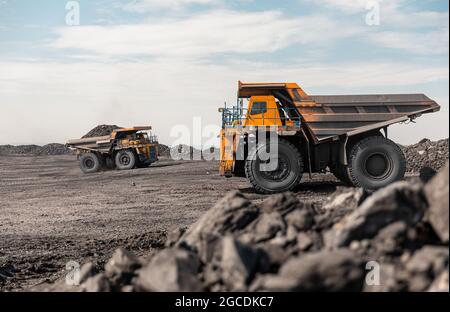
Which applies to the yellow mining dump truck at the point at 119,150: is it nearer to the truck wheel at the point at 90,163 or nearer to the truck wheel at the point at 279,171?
the truck wheel at the point at 90,163

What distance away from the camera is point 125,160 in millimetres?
23969

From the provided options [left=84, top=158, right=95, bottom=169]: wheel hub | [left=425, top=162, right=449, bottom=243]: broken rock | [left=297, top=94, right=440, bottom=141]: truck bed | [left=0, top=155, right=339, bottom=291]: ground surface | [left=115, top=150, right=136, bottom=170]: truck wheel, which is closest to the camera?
[left=425, top=162, right=449, bottom=243]: broken rock

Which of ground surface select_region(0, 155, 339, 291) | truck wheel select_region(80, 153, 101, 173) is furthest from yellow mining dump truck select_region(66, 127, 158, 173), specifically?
ground surface select_region(0, 155, 339, 291)

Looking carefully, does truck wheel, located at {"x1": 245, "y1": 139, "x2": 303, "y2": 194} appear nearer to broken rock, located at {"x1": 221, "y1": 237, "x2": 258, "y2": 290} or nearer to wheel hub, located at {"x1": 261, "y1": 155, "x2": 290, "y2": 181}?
wheel hub, located at {"x1": 261, "y1": 155, "x2": 290, "y2": 181}

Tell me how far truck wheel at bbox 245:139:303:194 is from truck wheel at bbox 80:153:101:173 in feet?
45.5

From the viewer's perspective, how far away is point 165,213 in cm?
1112

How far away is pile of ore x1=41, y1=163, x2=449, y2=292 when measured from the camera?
344 centimetres

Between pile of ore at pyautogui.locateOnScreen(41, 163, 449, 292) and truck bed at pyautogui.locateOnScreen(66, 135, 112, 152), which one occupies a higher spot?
truck bed at pyautogui.locateOnScreen(66, 135, 112, 152)

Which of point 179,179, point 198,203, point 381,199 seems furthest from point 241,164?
point 381,199

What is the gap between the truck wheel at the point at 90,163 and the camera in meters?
24.5

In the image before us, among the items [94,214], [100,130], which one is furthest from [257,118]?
[100,130]

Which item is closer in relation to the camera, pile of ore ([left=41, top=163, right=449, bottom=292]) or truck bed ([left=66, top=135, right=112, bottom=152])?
pile of ore ([left=41, top=163, right=449, bottom=292])

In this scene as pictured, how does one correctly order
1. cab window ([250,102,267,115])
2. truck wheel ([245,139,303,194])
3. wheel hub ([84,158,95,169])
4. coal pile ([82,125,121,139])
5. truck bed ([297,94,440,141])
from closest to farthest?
truck wheel ([245,139,303,194])
truck bed ([297,94,440,141])
cab window ([250,102,267,115])
wheel hub ([84,158,95,169])
coal pile ([82,125,121,139])

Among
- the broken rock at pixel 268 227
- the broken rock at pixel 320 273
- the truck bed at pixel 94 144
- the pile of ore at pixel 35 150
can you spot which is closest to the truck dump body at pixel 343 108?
the broken rock at pixel 268 227
